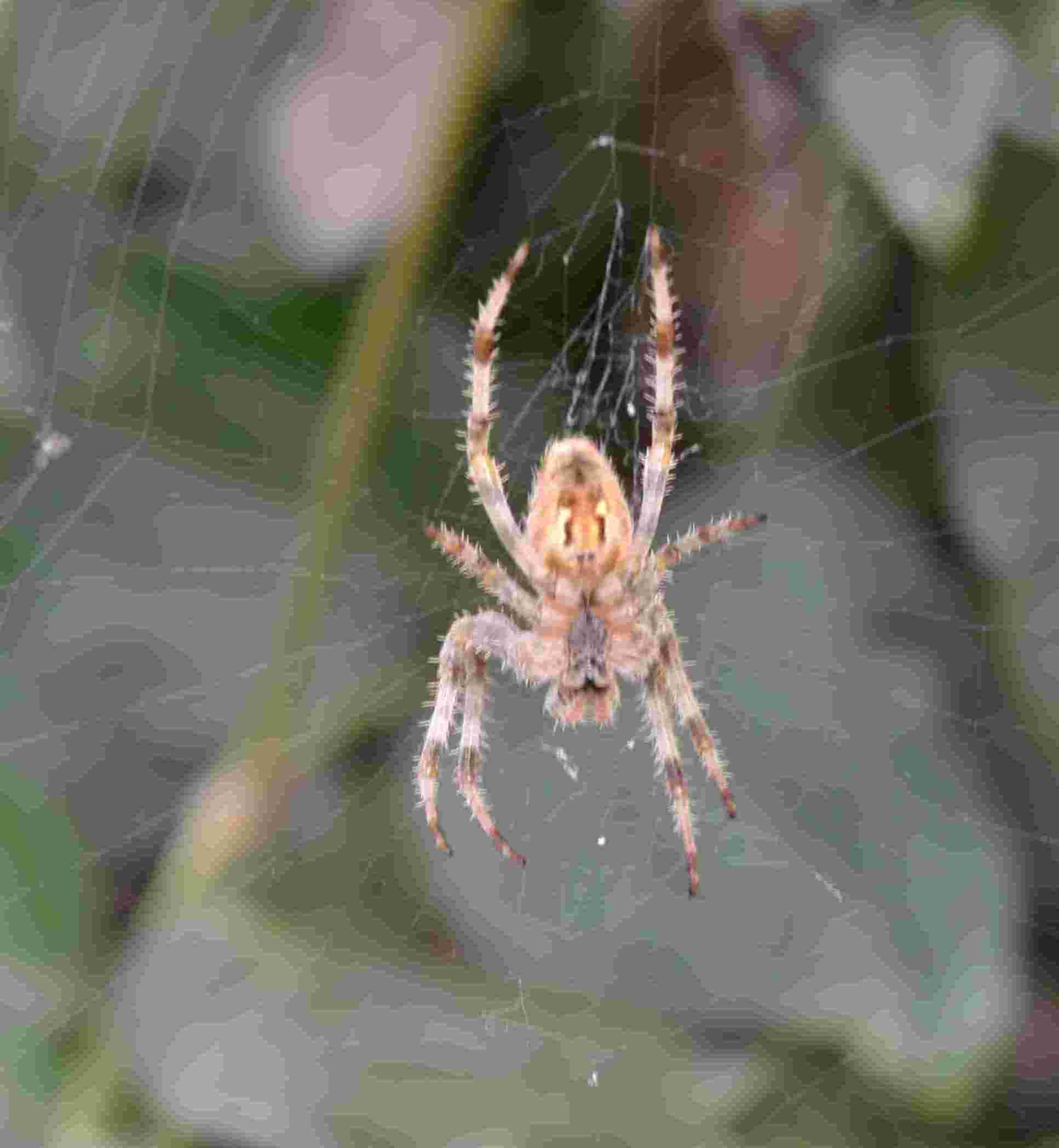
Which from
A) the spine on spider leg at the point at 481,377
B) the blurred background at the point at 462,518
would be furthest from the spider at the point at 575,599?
the blurred background at the point at 462,518

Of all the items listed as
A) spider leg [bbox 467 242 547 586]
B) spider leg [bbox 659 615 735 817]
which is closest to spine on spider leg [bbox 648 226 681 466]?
spider leg [bbox 467 242 547 586]

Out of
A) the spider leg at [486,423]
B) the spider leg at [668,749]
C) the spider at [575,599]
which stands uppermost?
the spider leg at [486,423]

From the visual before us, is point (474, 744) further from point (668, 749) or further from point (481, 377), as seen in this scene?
point (481, 377)

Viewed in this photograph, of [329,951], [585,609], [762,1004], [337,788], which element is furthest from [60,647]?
[762,1004]

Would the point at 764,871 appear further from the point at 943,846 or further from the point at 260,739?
the point at 260,739

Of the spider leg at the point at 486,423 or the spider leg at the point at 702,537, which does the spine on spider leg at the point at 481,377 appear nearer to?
the spider leg at the point at 486,423
